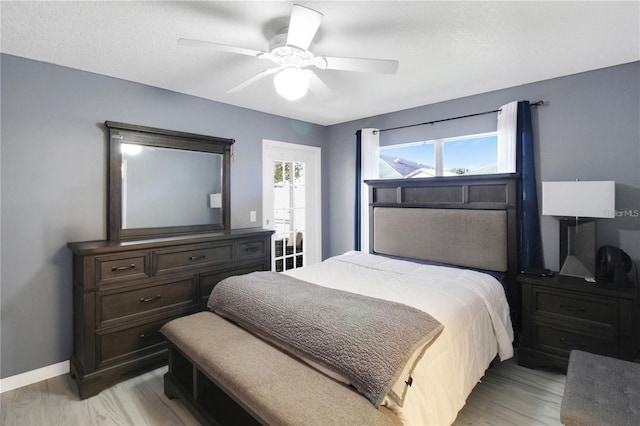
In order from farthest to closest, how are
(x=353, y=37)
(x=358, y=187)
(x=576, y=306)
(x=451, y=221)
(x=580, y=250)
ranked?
(x=358, y=187)
(x=451, y=221)
(x=580, y=250)
(x=576, y=306)
(x=353, y=37)

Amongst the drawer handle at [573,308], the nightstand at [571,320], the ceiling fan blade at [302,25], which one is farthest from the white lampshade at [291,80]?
the drawer handle at [573,308]

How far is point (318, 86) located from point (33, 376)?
10.3ft

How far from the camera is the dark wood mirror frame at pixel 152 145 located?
2781 millimetres

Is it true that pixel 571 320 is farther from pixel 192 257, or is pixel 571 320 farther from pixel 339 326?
pixel 192 257

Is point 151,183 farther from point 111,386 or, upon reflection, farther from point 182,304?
point 111,386

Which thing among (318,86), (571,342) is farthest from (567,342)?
(318,86)

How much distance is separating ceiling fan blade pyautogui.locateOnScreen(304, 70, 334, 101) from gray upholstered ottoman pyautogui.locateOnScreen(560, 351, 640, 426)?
2.27 metres

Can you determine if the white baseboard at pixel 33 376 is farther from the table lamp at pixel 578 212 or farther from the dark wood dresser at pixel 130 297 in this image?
the table lamp at pixel 578 212

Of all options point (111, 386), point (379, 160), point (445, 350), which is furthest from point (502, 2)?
point (111, 386)

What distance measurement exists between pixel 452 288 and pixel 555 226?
4.70ft

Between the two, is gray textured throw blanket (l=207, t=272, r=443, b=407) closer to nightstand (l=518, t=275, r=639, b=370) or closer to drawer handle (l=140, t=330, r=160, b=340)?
drawer handle (l=140, t=330, r=160, b=340)

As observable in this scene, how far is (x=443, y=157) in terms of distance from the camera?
3713 millimetres

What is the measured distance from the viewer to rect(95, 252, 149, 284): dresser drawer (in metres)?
2.37

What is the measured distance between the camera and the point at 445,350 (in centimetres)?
176
